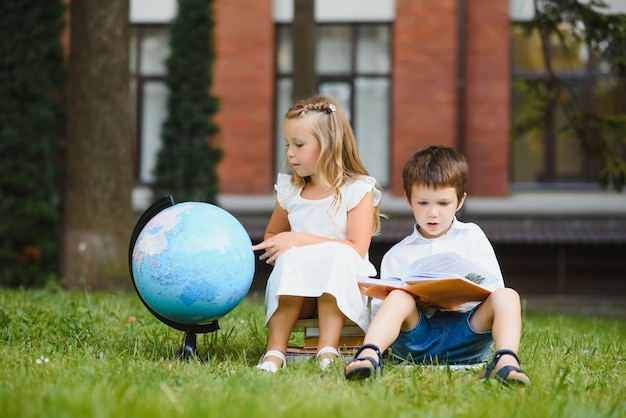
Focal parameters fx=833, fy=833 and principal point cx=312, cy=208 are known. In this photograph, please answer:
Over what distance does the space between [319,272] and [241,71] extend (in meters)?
9.65

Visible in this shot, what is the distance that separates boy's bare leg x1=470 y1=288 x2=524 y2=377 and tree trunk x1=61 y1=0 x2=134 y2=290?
17.1 feet

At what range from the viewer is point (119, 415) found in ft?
9.08

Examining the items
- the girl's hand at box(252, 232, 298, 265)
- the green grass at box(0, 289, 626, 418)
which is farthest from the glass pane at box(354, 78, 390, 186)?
the girl's hand at box(252, 232, 298, 265)

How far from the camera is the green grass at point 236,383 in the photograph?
295cm

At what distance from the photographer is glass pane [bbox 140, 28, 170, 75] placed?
44.8 feet

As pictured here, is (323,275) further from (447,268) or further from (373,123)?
(373,123)

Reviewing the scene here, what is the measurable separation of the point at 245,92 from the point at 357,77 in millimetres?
1834

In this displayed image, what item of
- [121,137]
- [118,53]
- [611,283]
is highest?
[118,53]

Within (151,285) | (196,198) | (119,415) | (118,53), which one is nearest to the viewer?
(119,415)

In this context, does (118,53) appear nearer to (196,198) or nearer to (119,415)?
(196,198)

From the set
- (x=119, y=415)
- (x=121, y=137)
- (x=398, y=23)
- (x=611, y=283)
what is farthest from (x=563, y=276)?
(x=119, y=415)

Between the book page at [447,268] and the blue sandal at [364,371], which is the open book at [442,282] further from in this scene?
the blue sandal at [364,371]

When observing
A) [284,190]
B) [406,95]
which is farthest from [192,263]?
→ [406,95]

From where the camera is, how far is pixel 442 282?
3.73m
